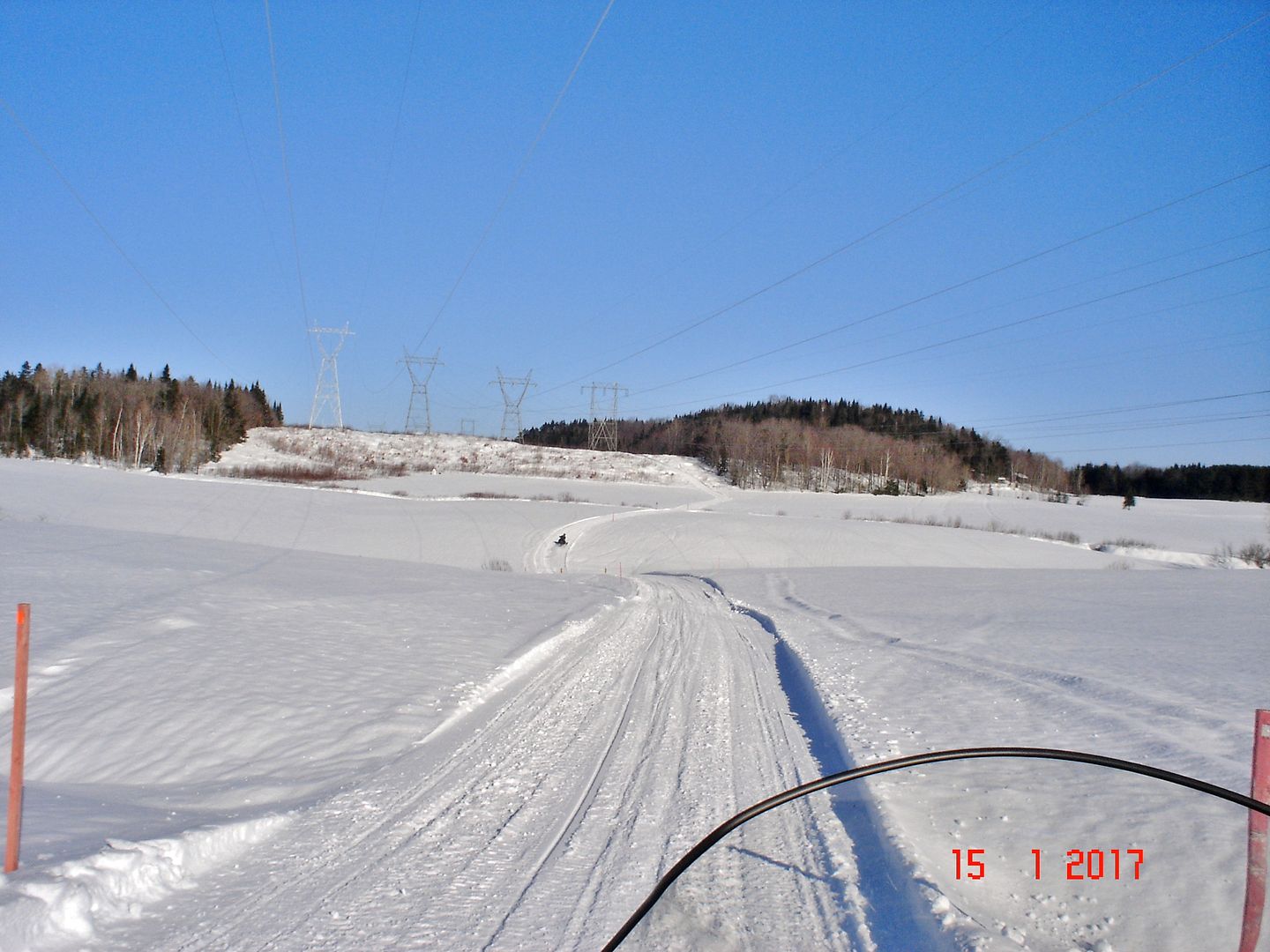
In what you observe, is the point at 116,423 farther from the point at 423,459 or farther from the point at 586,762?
the point at 586,762

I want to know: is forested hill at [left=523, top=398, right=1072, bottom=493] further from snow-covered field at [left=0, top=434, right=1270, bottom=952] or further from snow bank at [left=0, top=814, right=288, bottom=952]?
snow bank at [left=0, top=814, right=288, bottom=952]

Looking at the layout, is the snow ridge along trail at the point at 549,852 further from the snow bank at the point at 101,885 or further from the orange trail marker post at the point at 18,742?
the orange trail marker post at the point at 18,742

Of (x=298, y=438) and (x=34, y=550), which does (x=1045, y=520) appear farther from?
(x=298, y=438)

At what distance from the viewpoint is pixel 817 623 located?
17438 millimetres

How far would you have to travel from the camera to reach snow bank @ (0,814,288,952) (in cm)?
351

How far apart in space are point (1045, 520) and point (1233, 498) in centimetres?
4388

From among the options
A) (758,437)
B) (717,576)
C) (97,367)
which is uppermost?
(97,367)

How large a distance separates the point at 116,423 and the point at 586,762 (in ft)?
389

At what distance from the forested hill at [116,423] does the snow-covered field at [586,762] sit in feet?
279

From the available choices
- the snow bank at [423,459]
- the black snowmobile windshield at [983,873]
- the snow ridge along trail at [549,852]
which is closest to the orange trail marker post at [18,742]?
the snow ridge along trail at [549,852]

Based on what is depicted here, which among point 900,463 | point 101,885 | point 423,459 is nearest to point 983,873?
point 101,885

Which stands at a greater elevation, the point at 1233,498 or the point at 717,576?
the point at 1233,498

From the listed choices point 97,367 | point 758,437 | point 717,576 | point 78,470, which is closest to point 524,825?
point 717,576

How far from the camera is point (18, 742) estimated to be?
4.25 metres
